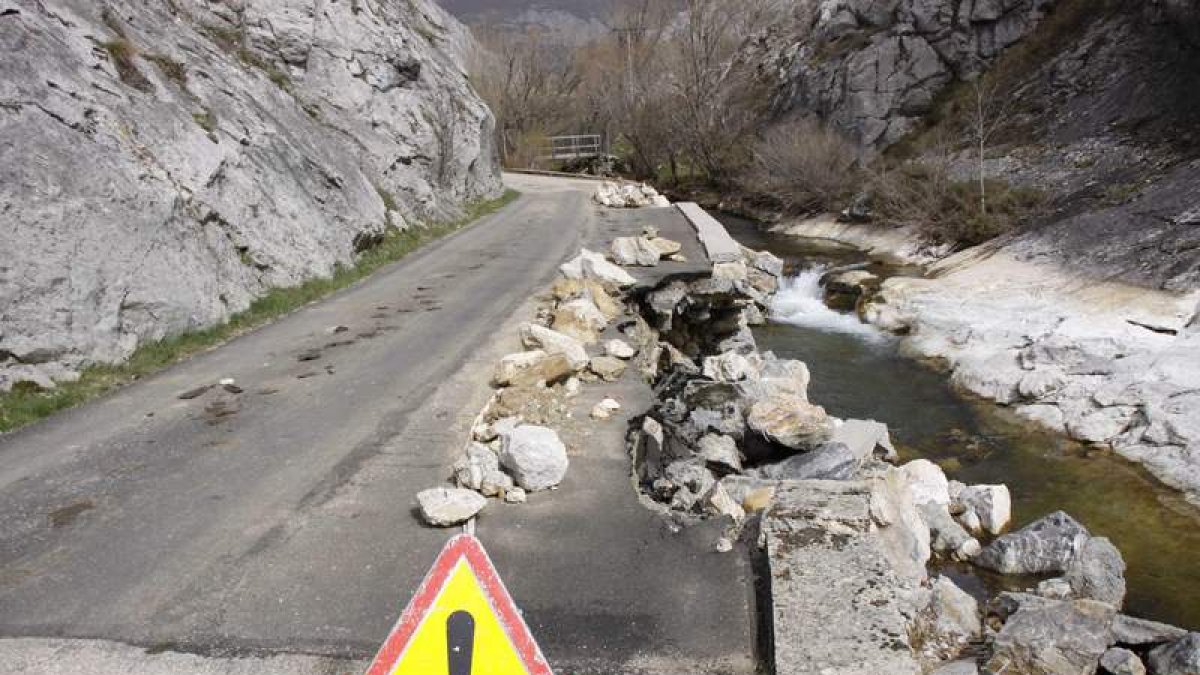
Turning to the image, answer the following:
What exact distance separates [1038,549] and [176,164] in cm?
1266

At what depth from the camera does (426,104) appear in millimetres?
26422

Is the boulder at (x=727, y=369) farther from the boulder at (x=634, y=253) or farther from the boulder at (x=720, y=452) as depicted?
the boulder at (x=634, y=253)

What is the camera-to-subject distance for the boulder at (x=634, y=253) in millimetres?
16531

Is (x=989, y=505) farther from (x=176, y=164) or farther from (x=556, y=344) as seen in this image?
(x=176, y=164)

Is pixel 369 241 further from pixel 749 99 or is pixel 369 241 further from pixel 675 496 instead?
pixel 749 99

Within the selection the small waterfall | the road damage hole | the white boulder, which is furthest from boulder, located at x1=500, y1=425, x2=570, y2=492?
the small waterfall

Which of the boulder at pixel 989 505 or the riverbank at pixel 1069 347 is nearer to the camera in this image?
the boulder at pixel 989 505

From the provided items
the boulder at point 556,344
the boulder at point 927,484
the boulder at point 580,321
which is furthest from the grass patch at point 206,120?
the boulder at point 927,484

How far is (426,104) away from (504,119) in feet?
103

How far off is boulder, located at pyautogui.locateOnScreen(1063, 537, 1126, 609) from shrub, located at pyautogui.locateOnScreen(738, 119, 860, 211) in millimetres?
24446

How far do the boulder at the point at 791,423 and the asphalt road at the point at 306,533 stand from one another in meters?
1.82

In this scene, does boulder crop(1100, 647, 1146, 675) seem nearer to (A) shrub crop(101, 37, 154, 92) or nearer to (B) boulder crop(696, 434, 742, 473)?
(B) boulder crop(696, 434, 742, 473)

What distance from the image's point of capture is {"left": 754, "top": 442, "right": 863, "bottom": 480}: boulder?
7.92 metres

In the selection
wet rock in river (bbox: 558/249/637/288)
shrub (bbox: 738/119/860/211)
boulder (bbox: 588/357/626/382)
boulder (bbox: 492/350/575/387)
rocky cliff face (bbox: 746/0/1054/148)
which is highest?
rocky cliff face (bbox: 746/0/1054/148)
